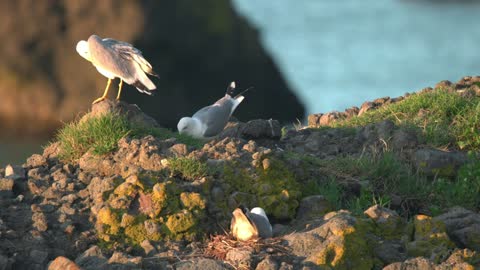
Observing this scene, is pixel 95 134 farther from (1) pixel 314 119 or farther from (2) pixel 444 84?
(2) pixel 444 84

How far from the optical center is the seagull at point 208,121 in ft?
28.6

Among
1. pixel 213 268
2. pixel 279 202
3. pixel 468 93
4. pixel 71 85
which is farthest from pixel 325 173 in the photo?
pixel 71 85

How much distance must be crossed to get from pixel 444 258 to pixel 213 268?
1467 mm

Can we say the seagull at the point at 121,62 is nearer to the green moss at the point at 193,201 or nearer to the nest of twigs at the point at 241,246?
the green moss at the point at 193,201

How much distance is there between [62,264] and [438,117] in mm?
4695

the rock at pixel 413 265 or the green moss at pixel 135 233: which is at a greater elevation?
the green moss at pixel 135 233

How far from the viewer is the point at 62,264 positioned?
216 inches

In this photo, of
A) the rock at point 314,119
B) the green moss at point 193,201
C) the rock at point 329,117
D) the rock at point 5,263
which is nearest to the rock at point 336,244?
the green moss at point 193,201

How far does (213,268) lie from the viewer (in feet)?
17.8

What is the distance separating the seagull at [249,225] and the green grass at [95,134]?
154 cm

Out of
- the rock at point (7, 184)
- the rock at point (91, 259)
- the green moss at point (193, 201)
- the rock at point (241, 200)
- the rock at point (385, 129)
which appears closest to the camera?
the rock at point (91, 259)

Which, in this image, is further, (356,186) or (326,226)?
(356,186)

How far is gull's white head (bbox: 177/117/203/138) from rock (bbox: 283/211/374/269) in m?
3.02

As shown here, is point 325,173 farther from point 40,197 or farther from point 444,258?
point 40,197
